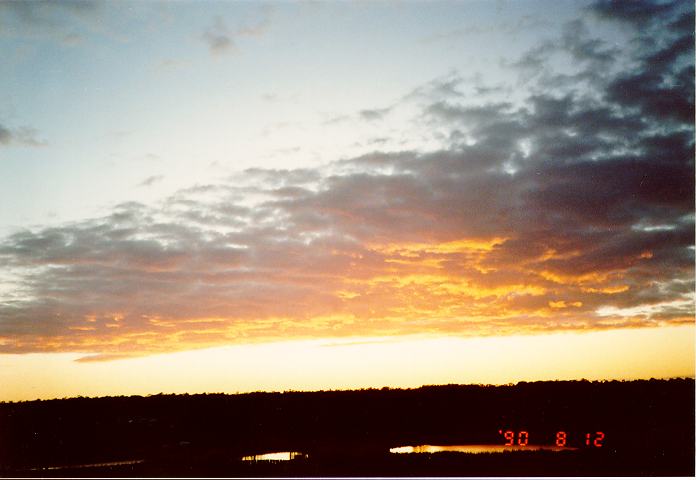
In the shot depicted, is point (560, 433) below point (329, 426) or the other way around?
the other way around

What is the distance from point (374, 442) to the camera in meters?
44.0

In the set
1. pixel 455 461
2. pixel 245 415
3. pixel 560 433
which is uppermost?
pixel 560 433

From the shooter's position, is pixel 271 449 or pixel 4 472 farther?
pixel 271 449

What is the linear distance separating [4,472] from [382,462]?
21414mm

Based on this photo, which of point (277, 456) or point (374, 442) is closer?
point (277, 456)

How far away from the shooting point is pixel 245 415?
278 feet

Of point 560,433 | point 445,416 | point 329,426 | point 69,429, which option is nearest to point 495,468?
point 560,433

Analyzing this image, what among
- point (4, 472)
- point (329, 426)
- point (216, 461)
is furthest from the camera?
point (329, 426)

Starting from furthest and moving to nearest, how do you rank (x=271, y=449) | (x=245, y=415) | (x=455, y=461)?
(x=245, y=415)
(x=271, y=449)
(x=455, y=461)

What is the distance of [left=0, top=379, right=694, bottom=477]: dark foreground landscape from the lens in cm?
2658

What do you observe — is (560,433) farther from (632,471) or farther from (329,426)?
(329,426)

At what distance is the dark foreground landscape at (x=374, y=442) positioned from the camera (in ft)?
87.2

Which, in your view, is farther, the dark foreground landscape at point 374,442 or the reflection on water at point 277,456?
the reflection on water at point 277,456

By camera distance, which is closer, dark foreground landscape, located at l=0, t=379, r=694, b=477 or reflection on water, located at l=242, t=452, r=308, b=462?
dark foreground landscape, located at l=0, t=379, r=694, b=477
